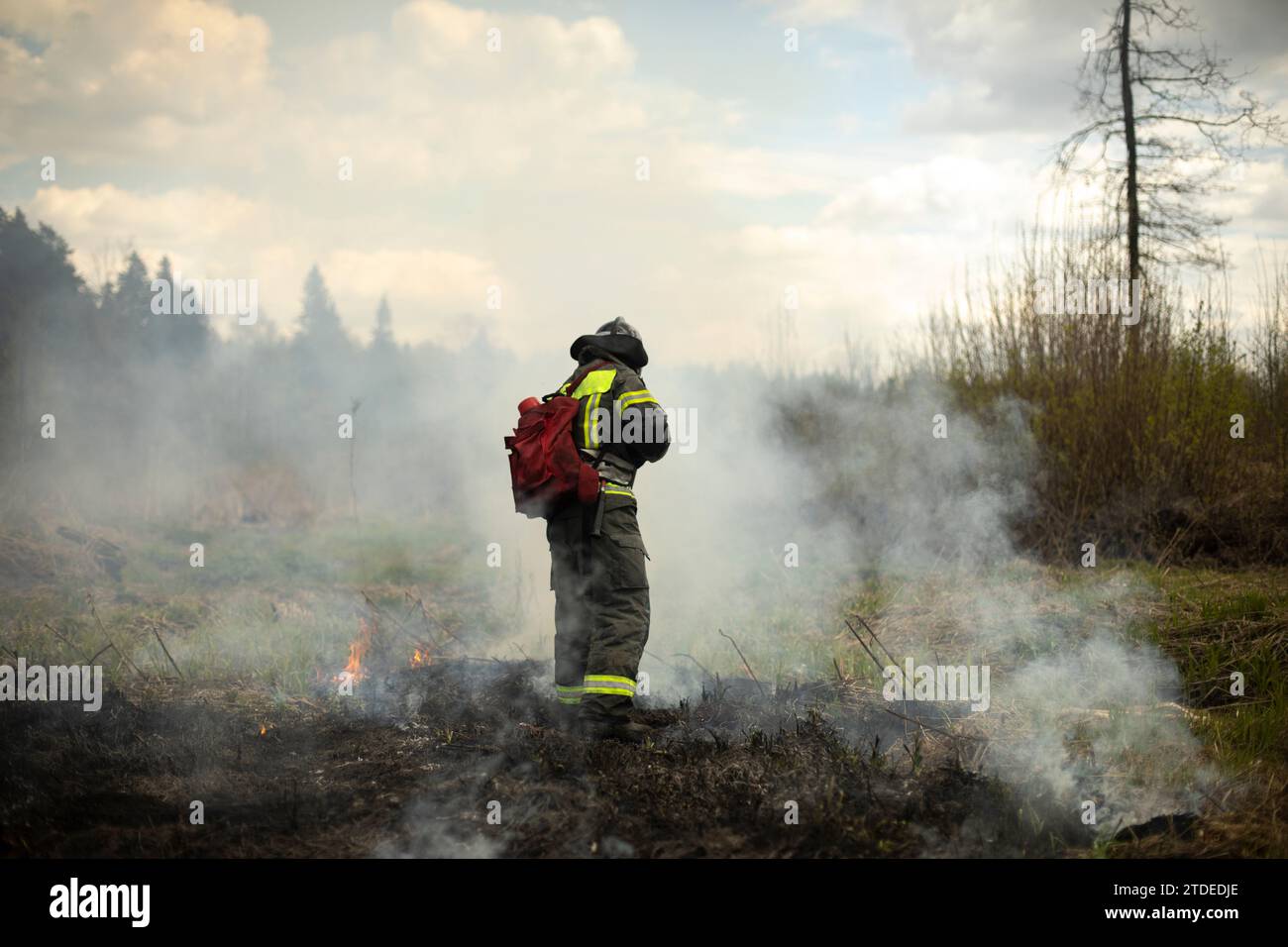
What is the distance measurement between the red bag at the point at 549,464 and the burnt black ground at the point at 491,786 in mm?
1270

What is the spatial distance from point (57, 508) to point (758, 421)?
9453mm

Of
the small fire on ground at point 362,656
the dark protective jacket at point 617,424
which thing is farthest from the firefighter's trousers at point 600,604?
the small fire on ground at point 362,656

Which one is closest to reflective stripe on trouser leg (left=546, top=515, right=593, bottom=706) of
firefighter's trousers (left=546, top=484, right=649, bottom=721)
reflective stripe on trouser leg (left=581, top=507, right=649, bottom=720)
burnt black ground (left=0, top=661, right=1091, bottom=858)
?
firefighter's trousers (left=546, top=484, right=649, bottom=721)

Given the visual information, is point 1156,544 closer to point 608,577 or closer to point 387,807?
point 608,577

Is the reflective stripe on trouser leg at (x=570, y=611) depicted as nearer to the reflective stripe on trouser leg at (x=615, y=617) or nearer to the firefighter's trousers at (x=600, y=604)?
the firefighter's trousers at (x=600, y=604)

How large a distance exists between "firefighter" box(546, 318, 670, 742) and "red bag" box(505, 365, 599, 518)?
5.2 inches

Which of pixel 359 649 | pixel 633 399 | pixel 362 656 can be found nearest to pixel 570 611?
pixel 633 399

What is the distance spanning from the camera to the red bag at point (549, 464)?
477 centimetres

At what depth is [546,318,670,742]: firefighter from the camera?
4.76 meters

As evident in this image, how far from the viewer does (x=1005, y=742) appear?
4.57 m

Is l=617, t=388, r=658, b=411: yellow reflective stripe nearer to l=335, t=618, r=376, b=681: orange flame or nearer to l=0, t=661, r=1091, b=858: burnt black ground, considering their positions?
l=0, t=661, r=1091, b=858: burnt black ground

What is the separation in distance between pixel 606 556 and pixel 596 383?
96cm

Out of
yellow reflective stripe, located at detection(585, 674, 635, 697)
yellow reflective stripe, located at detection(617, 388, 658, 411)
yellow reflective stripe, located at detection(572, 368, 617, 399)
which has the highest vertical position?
yellow reflective stripe, located at detection(572, 368, 617, 399)
